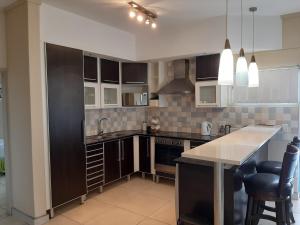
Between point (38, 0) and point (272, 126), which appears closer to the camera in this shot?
point (38, 0)

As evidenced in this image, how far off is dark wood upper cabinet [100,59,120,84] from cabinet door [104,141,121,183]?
1.13m

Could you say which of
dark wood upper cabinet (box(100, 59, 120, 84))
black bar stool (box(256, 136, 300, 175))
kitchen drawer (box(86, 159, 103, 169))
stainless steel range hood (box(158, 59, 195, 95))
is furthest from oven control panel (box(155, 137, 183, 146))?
black bar stool (box(256, 136, 300, 175))

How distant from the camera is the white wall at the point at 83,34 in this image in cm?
305

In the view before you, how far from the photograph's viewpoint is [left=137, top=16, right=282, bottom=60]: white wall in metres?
3.45

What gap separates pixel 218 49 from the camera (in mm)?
3637

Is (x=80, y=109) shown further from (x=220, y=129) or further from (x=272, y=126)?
(x=272, y=126)

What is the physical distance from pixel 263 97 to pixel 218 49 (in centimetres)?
104

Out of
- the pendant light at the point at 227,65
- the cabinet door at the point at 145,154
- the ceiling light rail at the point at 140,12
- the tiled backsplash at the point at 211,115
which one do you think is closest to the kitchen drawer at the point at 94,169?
the cabinet door at the point at 145,154

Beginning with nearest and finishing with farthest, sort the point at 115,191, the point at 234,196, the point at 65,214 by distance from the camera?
1. the point at 234,196
2. the point at 65,214
3. the point at 115,191

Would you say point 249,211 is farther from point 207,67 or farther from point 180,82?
point 180,82

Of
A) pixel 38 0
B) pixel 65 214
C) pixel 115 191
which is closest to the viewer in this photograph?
pixel 38 0

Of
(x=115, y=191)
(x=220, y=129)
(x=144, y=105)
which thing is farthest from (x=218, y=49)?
(x=115, y=191)

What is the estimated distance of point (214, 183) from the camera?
188 cm

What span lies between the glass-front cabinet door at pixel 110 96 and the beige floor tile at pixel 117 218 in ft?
5.82
